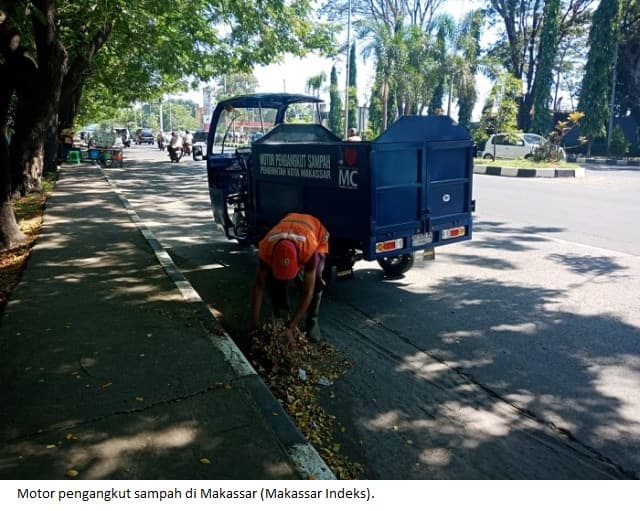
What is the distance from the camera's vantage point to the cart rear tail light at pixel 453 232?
614cm

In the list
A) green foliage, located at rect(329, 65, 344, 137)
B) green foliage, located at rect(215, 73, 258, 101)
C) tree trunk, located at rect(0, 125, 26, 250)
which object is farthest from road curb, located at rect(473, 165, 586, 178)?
green foliage, located at rect(215, 73, 258, 101)

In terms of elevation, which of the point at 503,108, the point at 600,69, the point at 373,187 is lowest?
the point at 373,187

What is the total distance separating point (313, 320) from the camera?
4805mm

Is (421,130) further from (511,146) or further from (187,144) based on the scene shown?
(187,144)

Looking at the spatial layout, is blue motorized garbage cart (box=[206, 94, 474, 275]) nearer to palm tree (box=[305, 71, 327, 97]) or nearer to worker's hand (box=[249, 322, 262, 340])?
worker's hand (box=[249, 322, 262, 340])

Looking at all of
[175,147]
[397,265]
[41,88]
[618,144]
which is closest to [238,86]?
[175,147]

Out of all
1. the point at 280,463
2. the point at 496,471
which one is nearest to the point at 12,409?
the point at 280,463

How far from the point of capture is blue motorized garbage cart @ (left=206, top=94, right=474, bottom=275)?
17.8 feet

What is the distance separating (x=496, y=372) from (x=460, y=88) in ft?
115

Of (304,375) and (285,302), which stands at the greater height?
(285,302)

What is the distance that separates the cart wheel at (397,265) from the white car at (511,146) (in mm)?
22234

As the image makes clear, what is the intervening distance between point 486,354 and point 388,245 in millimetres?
1537

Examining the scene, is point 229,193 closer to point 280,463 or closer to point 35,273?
point 35,273

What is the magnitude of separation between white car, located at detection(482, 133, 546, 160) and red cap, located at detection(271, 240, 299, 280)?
990 inches
